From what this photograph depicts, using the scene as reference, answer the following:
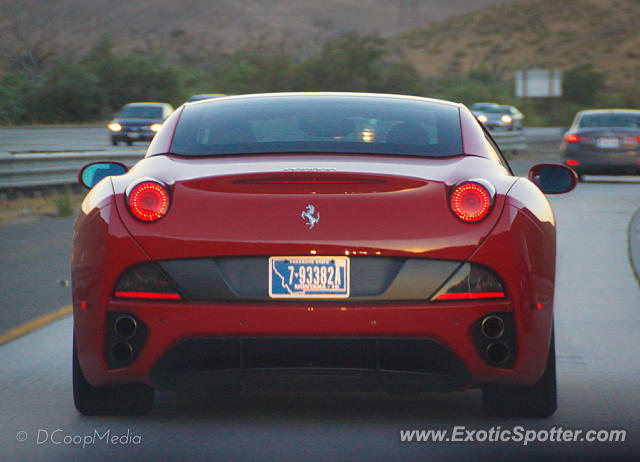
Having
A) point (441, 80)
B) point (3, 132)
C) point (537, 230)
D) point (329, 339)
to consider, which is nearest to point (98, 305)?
point (329, 339)

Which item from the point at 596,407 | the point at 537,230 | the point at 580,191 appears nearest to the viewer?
the point at 537,230

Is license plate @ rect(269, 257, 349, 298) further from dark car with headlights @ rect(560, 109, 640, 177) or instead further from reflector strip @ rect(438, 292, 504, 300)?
dark car with headlights @ rect(560, 109, 640, 177)

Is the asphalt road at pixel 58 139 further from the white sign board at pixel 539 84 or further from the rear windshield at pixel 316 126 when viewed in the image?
the white sign board at pixel 539 84

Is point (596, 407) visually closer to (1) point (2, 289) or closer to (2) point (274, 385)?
(2) point (274, 385)

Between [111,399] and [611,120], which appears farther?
[611,120]

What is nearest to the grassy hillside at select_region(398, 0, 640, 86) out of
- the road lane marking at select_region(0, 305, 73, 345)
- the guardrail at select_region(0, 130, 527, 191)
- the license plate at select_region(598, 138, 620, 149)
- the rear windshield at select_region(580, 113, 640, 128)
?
the rear windshield at select_region(580, 113, 640, 128)

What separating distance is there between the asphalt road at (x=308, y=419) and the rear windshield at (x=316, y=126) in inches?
46.5

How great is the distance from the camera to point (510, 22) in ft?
436

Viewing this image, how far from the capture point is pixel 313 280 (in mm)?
4754

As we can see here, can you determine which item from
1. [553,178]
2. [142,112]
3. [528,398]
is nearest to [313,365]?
[528,398]

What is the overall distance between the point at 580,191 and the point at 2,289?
13.5 meters

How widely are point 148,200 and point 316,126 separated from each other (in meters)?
1.09

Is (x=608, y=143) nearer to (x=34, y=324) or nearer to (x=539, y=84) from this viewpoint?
(x=34, y=324)

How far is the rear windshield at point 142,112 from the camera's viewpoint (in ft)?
129
